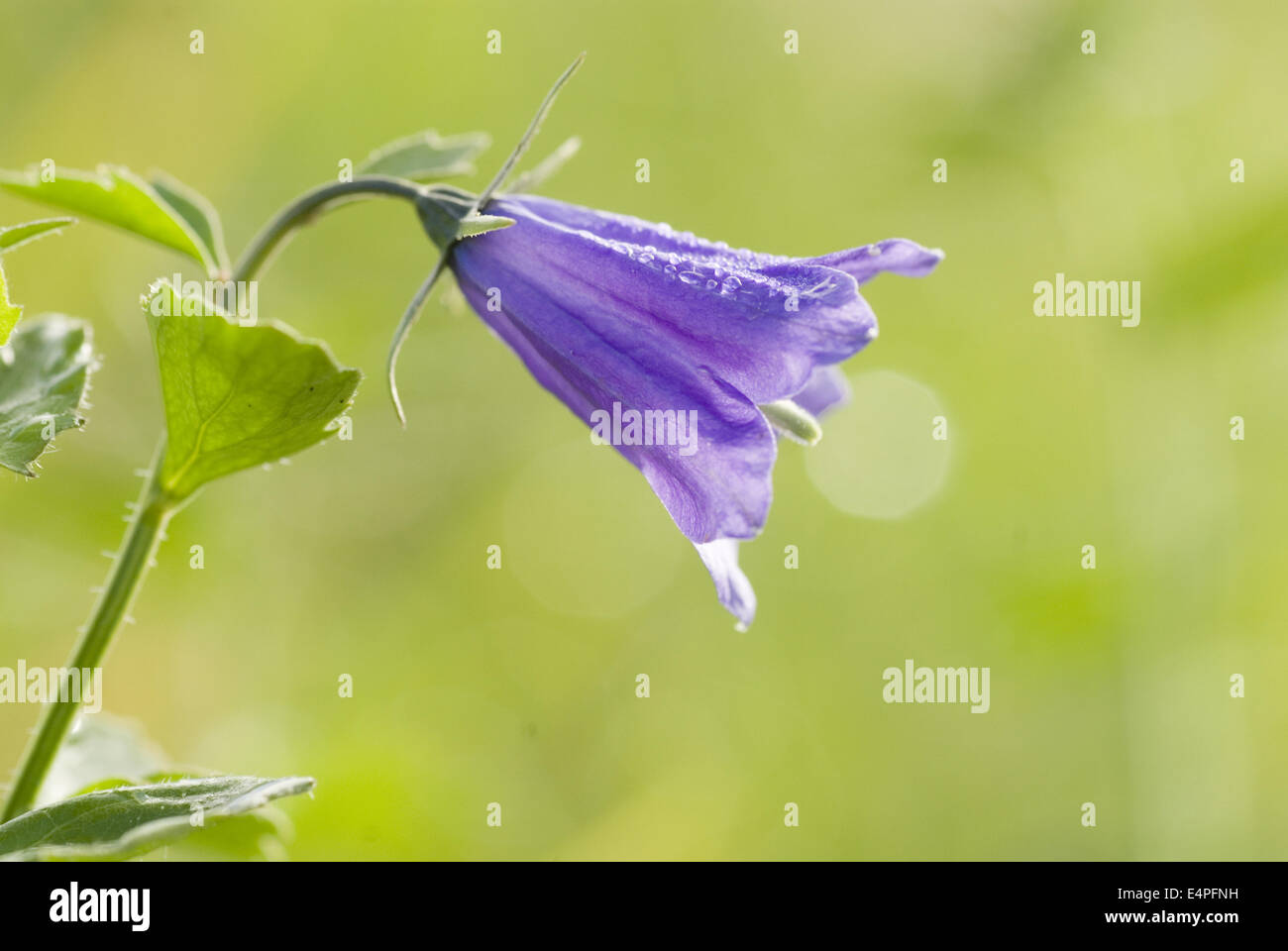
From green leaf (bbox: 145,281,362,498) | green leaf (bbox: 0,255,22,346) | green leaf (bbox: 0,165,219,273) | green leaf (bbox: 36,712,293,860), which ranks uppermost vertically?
green leaf (bbox: 0,165,219,273)

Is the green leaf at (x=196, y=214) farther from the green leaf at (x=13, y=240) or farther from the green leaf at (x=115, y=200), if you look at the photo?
the green leaf at (x=13, y=240)

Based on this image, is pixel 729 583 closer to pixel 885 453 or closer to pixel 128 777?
pixel 128 777

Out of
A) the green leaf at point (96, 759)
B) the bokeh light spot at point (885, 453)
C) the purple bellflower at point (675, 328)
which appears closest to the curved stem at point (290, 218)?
the purple bellflower at point (675, 328)

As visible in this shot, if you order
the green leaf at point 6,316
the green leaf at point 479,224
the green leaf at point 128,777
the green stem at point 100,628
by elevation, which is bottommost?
the green leaf at point 128,777

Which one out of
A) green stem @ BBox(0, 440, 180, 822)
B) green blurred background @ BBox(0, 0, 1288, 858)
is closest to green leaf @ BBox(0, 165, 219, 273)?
green stem @ BBox(0, 440, 180, 822)

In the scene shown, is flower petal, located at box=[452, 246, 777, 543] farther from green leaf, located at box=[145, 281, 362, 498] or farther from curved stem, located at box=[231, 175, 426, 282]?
green leaf, located at box=[145, 281, 362, 498]
